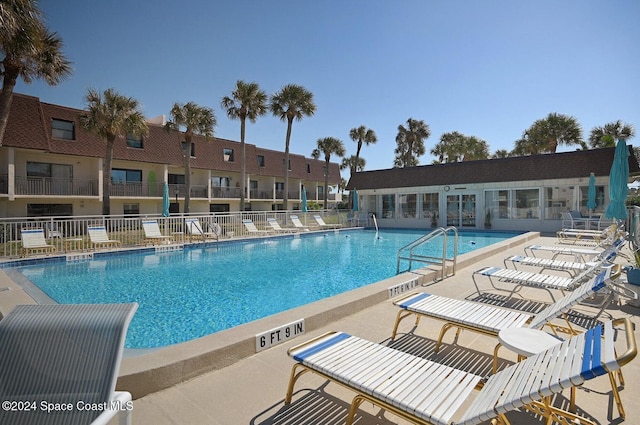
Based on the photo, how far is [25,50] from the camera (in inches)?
478

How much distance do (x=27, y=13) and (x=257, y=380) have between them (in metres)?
15.2

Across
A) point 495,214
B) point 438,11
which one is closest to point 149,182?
point 438,11

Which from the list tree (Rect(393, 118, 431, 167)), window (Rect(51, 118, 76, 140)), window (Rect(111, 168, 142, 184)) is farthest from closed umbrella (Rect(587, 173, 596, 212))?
window (Rect(51, 118, 76, 140))

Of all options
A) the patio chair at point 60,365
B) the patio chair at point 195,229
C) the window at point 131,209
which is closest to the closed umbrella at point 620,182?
the patio chair at point 60,365

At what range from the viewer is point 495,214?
21.3m

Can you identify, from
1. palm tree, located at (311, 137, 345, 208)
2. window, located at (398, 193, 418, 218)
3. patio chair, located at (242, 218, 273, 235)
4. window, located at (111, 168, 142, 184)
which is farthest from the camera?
palm tree, located at (311, 137, 345, 208)

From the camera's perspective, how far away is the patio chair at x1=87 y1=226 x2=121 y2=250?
1227cm

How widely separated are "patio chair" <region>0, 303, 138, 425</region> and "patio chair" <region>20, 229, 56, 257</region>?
12.1 meters

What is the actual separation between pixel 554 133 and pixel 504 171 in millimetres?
11626

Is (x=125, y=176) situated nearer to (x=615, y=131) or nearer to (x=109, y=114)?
(x=109, y=114)

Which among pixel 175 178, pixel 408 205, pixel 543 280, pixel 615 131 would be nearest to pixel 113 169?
pixel 175 178

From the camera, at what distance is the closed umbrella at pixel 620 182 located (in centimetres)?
1042

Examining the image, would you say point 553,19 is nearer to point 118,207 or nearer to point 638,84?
point 638,84

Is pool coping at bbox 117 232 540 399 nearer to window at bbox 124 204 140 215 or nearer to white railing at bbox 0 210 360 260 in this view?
white railing at bbox 0 210 360 260
